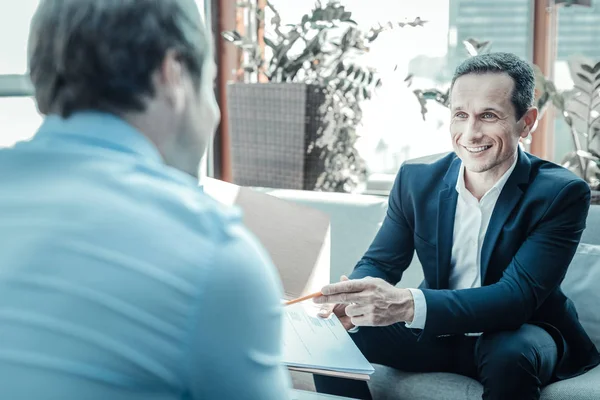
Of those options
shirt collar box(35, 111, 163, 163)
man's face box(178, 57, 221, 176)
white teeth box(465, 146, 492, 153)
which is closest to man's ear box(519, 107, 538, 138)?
white teeth box(465, 146, 492, 153)

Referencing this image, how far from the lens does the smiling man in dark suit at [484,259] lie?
1.58m

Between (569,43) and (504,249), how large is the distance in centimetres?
177

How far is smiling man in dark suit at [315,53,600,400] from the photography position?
5.19 ft

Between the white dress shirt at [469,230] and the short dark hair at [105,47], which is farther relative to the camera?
the white dress shirt at [469,230]

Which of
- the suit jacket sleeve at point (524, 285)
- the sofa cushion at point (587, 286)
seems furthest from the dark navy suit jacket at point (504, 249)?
the sofa cushion at point (587, 286)

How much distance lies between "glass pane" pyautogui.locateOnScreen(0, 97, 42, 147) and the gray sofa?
85cm

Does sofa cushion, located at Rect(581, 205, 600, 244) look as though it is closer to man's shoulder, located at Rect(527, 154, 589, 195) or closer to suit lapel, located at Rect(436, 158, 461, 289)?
man's shoulder, located at Rect(527, 154, 589, 195)

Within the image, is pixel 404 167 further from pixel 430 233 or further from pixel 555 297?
pixel 555 297

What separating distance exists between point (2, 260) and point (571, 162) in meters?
2.66

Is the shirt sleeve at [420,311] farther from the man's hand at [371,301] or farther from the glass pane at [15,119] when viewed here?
the glass pane at [15,119]

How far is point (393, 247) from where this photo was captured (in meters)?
1.88

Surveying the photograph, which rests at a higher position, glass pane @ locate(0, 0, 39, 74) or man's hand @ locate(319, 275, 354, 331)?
glass pane @ locate(0, 0, 39, 74)

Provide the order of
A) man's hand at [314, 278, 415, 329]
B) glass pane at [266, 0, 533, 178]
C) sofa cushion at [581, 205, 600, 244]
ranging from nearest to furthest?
man's hand at [314, 278, 415, 329]
sofa cushion at [581, 205, 600, 244]
glass pane at [266, 0, 533, 178]

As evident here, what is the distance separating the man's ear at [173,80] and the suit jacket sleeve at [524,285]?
1.06m
